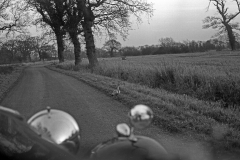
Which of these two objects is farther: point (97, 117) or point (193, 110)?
point (97, 117)

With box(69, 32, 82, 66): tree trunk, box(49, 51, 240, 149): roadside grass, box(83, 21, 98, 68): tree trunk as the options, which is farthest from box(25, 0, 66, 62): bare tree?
box(49, 51, 240, 149): roadside grass

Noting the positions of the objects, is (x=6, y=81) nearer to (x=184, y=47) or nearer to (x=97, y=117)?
(x=97, y=117)

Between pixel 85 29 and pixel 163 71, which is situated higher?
pixel 85 29

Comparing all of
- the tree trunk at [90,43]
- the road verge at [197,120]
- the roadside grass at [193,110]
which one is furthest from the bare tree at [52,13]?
the road verge at [197,120]

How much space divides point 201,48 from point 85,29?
2594 inches

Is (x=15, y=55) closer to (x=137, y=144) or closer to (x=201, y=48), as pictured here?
(x=201, y=48)

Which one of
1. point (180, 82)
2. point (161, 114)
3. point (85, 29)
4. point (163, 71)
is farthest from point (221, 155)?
point (85, 29)

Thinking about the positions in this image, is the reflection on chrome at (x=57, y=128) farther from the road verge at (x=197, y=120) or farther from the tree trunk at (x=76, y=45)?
the tree trunk at (x=76, y=45)

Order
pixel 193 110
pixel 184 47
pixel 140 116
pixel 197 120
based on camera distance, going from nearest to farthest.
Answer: pixel 140 116, pixel 197 120, pixel 193 110, pixel 184 47

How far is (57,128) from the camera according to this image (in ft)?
5.95

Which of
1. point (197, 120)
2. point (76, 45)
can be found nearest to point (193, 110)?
point (197, 120)

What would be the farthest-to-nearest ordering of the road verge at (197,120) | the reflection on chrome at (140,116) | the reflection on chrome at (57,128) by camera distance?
the road verge at (197,120)
the reflection on chrome at (57,128)
the reflection on chrome at (140,116)

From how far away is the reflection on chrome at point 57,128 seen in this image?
176 centimetres

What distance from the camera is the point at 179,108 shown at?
7.07 meters
